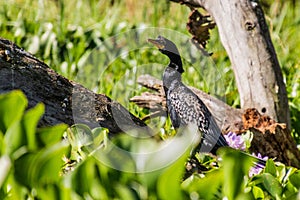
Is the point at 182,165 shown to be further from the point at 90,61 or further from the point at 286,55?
the point at 286,55

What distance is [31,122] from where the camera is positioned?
1265 mm

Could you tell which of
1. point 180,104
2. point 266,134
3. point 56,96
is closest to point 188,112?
point 180,104

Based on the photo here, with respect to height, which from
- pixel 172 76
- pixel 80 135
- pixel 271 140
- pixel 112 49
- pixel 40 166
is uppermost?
pixel 40 166

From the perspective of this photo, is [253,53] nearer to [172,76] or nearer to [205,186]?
[172,76]

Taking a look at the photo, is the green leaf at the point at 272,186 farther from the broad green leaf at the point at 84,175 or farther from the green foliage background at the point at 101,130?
the broad green leaf at the point at 84,175

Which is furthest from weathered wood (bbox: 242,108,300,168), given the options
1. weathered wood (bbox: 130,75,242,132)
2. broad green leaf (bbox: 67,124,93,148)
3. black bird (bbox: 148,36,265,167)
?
broad green leaf (bbox: 67,124,93,148)

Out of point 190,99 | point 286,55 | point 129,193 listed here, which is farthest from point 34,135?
point 286,55

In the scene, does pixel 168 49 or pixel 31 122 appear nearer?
pixel 31 122

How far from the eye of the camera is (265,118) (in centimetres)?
404

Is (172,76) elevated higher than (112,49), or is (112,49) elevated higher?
(172,76)

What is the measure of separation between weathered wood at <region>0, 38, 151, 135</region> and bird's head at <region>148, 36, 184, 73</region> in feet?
2.29

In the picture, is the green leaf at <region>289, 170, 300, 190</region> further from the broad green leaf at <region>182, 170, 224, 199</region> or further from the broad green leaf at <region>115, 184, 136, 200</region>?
the broad green leaf at <region>115, 184, 136, 200</region>

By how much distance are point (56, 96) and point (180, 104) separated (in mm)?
1010

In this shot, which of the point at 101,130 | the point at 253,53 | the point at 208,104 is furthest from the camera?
the point at 208,104
